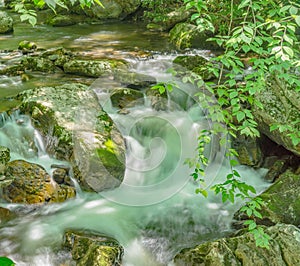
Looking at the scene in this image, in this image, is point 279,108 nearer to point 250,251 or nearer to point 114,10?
point 250,251

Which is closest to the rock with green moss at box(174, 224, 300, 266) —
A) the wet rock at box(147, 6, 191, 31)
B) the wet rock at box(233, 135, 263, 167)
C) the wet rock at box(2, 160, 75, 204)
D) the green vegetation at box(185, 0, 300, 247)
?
the green vegetation at box(185, 0, 300, 247)

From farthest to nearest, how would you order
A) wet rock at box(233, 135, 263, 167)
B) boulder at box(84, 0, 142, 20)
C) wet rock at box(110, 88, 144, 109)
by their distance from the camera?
boulder at box(84, 0, 142, 20), wet rock at box(110, 88, 144, 109), wet rock at box(233, 135, 263, 167)

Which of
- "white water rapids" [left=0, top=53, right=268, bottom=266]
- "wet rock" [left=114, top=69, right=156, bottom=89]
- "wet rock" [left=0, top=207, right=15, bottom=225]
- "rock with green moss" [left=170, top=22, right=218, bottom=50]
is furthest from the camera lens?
"rock with green moss" [left=170, top=22, right=218, bottom=50]

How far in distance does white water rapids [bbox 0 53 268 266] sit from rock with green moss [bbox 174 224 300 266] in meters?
0.48

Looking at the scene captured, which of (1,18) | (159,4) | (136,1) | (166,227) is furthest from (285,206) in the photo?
(136,1)

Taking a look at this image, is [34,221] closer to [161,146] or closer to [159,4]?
[161,146]

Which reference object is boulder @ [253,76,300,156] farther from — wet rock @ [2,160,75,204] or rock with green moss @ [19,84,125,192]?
wet rock @ [2,160,75,204]

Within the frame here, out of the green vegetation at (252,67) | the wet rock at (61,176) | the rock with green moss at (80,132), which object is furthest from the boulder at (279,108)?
the wet rock at (61,176)

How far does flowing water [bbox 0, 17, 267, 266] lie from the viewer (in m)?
3.69

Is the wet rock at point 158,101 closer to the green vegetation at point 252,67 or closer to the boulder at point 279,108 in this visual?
the boulder at point 279,108

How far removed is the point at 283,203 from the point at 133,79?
3584mm

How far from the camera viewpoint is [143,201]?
4.45m

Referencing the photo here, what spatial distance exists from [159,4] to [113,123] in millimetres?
7400

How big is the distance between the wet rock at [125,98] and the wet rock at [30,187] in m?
1.92
